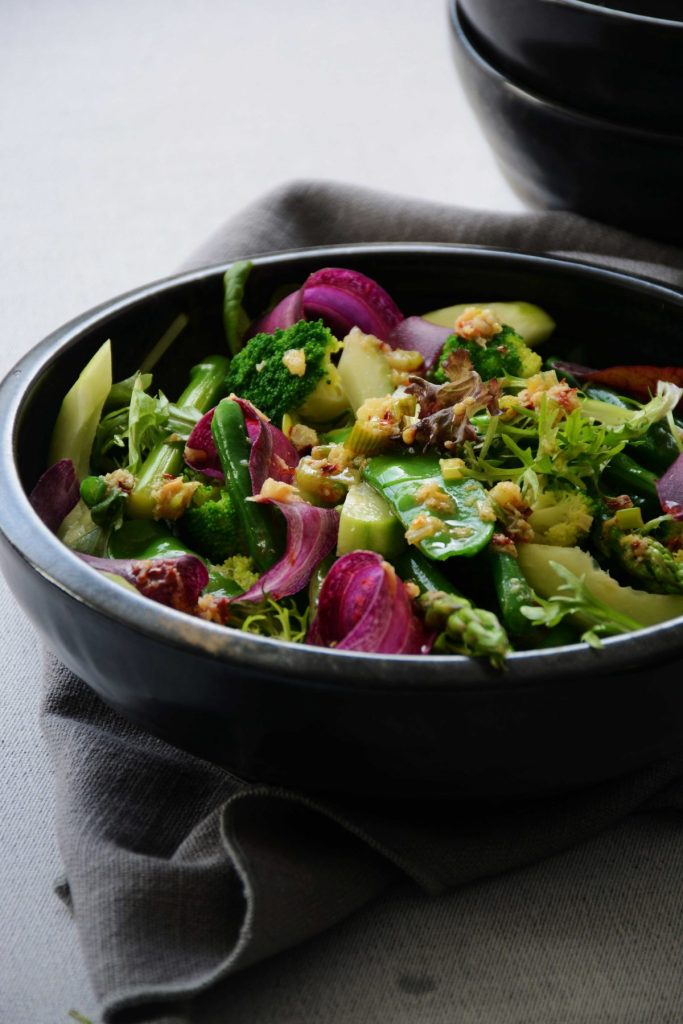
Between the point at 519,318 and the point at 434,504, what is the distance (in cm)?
63

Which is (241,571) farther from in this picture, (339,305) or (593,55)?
(593,55)

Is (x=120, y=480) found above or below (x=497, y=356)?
above

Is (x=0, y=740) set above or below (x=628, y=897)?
above

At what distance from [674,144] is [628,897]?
1244 millimetres

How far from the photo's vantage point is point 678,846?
1.41m

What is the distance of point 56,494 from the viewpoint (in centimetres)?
158

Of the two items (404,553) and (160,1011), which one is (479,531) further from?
(160,1011)

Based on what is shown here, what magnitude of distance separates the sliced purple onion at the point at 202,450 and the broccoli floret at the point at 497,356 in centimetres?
35

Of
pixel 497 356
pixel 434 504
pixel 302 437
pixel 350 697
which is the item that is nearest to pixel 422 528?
pixel 434 504

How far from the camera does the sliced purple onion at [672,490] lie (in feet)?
4.81

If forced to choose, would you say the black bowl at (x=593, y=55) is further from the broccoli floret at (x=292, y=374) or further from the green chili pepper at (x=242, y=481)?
the green chili pepper at (x=242, y=481)

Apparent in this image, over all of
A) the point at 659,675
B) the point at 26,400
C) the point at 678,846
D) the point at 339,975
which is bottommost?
the point at 678,846

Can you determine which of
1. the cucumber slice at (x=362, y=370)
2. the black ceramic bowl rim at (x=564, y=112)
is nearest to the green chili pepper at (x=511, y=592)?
the cucumber slice at (x=362, y=370)

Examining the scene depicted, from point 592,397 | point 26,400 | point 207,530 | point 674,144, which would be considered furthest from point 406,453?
point 674,144
